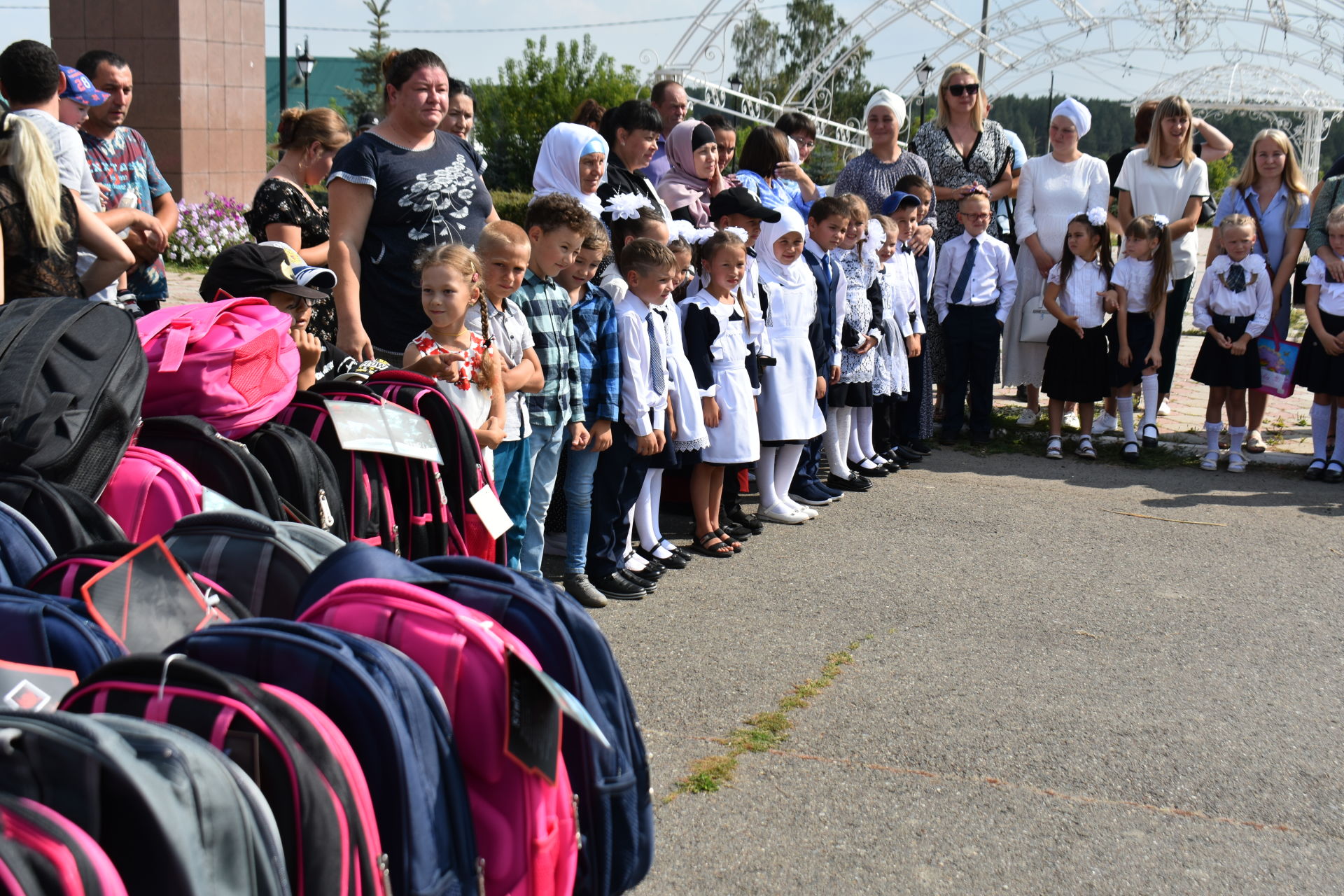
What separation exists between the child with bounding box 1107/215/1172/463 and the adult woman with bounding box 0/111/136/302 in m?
6.52

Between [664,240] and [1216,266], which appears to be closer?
[664,240]

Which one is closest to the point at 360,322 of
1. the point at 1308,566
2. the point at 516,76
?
the point at 1308,566

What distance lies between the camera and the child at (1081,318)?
848 cm

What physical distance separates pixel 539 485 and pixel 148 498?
7.70 ft

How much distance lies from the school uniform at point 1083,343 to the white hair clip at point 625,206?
12.9 feet

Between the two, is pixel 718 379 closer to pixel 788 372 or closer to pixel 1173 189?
pixel 788 372

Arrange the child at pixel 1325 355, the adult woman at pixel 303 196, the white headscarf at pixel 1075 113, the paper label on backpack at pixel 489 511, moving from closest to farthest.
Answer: the paper label on backpack at pixel 489 511, the adult woman at pixel 303 196, the child at pixel 1325 355, the white headscarf at pixel 1075 113

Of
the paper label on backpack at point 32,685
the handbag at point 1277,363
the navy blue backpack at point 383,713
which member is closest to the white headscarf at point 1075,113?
the handbag at point 1277,363

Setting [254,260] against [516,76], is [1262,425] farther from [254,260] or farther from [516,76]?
[516,76]

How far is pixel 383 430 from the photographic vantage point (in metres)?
3.34

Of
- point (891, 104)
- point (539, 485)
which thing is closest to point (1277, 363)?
point (891, 104)

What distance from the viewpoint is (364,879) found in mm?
1697

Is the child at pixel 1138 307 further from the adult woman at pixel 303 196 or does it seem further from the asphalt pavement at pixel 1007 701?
the adult woman at pixel 303 196

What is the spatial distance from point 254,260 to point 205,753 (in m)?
2.67
